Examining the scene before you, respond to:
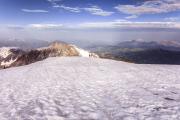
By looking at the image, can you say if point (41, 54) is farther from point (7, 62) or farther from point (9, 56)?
→ point (9, 56)

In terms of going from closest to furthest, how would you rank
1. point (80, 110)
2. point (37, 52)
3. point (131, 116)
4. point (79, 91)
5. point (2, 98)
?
point (131, 116) → point (80, 110) → point (2, 98) → point (79, 91) → point (37, 52)

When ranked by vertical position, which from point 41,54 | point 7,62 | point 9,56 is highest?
point 41,54

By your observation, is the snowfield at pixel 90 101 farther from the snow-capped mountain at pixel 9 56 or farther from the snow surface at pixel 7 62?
the snow-capped mountain at pixel 9 56

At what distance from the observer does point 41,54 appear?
6228cm

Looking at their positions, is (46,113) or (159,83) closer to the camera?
(46,113)

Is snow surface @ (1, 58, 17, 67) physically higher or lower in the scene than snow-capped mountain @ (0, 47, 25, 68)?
lower

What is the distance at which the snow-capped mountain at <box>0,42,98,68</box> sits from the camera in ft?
196

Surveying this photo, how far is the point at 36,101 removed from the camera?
12.4 m

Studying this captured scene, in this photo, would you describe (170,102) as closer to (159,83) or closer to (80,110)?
(80,110)

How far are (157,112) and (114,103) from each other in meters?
2.33

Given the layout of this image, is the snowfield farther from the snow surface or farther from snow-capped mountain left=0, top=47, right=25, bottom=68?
snow-capped mountain left=0, top=47, right=25, bottom=68

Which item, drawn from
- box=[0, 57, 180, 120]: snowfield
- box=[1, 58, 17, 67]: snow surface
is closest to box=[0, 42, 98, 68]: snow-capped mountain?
box=[1, 58, 17, 67]: snow surface

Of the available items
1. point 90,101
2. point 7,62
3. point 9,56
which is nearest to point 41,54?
point 7,62

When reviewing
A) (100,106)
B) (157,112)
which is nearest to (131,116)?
(157,112)
